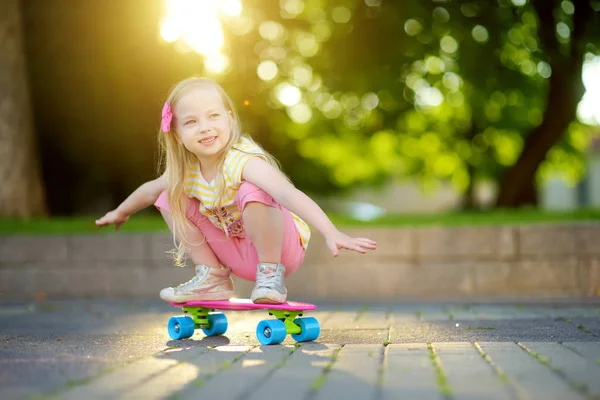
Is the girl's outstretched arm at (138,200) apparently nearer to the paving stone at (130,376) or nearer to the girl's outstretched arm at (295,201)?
the girl's outstretched arm at (295,201)

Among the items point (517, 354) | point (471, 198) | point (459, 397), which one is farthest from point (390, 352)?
point (471, 198)

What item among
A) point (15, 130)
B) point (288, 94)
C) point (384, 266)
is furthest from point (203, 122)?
point (288, 94)

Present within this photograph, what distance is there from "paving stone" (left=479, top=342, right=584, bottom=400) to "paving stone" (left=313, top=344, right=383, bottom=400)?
1.55ft

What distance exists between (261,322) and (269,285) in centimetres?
22

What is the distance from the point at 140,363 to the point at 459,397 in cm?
137

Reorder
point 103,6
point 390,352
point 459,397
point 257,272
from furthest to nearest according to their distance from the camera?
point 103,6, point 257,272, point 390,352, point 459,397

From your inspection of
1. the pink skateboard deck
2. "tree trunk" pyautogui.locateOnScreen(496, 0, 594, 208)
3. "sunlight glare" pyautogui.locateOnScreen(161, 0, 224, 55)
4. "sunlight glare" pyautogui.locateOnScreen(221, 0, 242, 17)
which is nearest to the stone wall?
the pink skateboard deck

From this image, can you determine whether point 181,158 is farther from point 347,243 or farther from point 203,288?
point 347,243

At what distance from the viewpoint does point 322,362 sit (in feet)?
11.3

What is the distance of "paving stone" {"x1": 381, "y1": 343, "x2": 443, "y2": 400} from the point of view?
2742mm

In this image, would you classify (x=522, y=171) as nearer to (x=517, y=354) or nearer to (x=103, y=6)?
(x=103, y=6)

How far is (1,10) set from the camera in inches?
411

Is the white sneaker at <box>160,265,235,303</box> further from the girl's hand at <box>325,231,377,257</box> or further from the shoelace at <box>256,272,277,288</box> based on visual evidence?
→ the girl's hand at <box>325,231,377,257</box>

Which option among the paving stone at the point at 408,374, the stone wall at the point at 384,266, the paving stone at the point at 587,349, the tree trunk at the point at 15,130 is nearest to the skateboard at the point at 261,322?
the paving stone at the point at 408,374
